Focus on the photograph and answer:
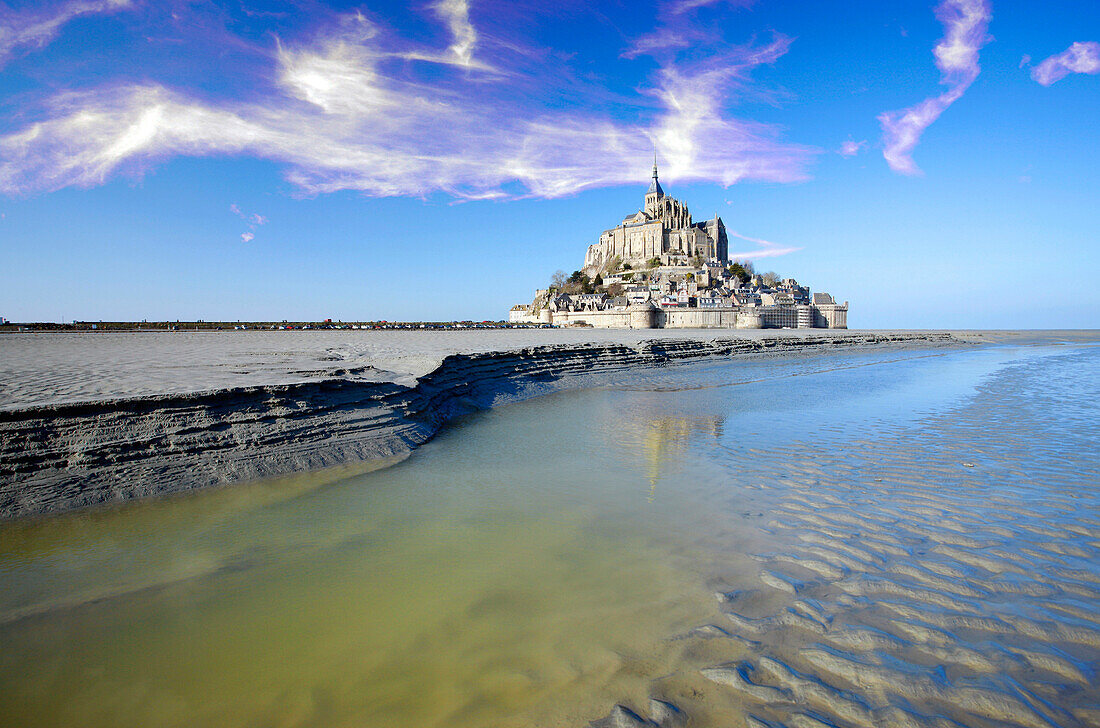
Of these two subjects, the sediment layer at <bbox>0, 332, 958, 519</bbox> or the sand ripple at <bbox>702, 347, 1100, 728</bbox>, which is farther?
the sediment layer at <bbox>0, 332, 958, 519</bbox>

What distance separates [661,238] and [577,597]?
134 metres

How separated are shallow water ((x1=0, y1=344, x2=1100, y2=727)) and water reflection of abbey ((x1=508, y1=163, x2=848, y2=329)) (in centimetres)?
8589

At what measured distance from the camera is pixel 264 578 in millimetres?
4977

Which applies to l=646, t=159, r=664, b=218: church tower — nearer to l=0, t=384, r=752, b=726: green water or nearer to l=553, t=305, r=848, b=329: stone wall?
l=553, t=305, r=848, b=329: stone wall

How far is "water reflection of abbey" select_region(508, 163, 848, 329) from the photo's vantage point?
97.9 m

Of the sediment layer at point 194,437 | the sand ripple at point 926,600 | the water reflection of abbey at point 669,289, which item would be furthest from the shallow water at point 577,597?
the water reflection of abbey at point 669,289

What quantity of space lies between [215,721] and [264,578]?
194cm

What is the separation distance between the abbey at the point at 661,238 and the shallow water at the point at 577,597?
124490mm

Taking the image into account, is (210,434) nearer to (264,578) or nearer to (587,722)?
(264,578)

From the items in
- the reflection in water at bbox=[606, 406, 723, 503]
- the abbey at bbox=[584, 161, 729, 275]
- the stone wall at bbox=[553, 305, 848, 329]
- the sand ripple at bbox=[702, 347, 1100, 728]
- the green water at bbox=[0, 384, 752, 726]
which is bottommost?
the green water at bbox=[0, 384, 752, 726]

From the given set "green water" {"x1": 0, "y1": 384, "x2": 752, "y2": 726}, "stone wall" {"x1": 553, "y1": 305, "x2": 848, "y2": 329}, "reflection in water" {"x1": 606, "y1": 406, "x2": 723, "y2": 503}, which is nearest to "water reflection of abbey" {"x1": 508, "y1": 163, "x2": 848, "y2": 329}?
"stone wall" {"x1": 553, "y1": 305, "x2": 848, "y2": 329}

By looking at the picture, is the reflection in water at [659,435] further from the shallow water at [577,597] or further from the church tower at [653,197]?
the church tower at [653,197]

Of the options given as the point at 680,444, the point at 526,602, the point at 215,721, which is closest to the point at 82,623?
the point at 215,721

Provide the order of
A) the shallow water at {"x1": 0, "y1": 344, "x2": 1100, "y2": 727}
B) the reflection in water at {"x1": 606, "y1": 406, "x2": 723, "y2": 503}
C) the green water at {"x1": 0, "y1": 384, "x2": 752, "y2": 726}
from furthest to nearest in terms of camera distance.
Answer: the reflection in water at {"x1": 606, "y1": 406, "x2": 723, "y2": 503} → the green water at {"x1": 0, "y1": 384, "x2": 752, "y2": 726} → the shallow water at {"x1": 0, "y1": 344, "x2": 1100, "y2": 727}
